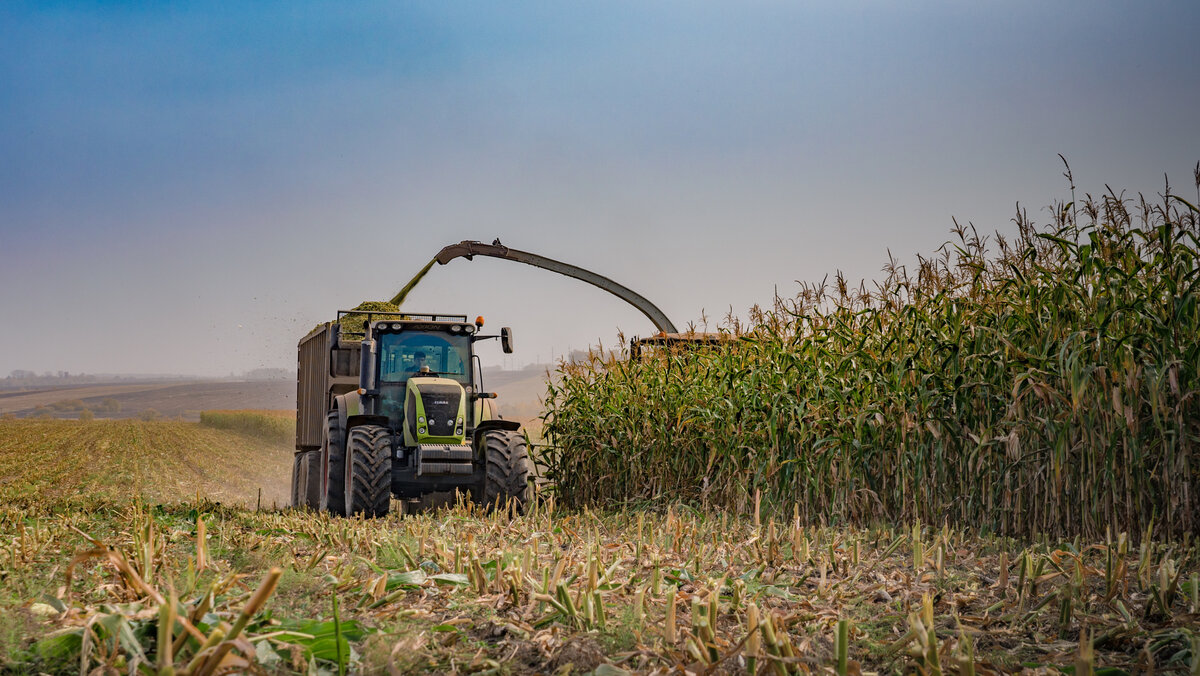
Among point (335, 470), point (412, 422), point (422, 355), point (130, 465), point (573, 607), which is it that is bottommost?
point (130, 465)

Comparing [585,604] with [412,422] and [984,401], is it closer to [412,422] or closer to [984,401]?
[984,401]

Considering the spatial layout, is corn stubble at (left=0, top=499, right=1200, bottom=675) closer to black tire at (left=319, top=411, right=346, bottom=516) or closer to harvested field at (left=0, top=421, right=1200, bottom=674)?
harvested field at (left=0, top=421, right=1200, bottom=674)

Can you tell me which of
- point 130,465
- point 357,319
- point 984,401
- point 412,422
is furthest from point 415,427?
point 130,465

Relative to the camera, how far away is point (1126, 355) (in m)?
5.44

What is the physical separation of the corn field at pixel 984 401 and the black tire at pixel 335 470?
350cm

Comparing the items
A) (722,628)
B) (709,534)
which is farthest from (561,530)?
(722,628)

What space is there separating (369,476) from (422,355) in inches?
76.6

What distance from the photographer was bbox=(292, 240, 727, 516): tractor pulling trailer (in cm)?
888

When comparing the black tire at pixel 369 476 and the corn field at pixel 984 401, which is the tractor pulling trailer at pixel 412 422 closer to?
the black tire at pixel 369 476

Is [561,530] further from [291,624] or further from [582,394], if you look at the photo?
[582,394]

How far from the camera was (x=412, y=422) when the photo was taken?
9555mm

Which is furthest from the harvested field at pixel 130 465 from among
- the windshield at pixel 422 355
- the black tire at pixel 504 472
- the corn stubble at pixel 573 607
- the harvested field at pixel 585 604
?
the corn stubble at pixel 573 607

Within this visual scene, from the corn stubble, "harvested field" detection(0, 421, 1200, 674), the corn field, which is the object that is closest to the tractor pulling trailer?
the corn field

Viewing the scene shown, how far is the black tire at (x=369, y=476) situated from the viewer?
28.2ft
